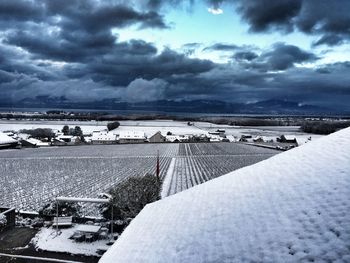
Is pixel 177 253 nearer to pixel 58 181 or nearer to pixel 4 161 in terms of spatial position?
pixel 58 181

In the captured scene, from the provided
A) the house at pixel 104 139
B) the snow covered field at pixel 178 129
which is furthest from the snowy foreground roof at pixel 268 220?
the house at pixel 104 139

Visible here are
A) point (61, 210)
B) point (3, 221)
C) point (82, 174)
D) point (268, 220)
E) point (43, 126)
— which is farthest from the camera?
point (43, 126)

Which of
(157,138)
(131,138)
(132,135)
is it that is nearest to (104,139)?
(131,138)

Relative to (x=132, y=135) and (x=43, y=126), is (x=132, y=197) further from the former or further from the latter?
(x=43, y=126)

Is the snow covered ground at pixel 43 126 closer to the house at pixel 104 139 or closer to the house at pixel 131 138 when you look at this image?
the house at pixel 104 139

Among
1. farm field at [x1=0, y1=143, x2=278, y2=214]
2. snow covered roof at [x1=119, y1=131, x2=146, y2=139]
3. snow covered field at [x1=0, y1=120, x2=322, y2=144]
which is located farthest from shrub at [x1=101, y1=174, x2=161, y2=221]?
snow covered roof at [x1=119, y1=131, x2=146, y2=139]

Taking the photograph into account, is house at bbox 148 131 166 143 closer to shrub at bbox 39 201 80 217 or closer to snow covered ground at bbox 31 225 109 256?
shrub at bbox 39 201 80 217

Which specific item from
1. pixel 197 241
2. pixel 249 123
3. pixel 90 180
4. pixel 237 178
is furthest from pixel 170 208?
pixel 249 123
